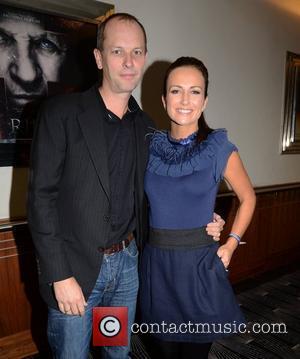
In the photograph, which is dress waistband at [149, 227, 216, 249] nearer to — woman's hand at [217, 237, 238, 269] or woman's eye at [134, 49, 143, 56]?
woman's hand at [217, 237, 238, 269]

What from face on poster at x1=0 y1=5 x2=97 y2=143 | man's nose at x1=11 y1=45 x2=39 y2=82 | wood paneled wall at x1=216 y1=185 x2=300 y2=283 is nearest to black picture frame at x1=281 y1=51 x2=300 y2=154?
wood paneled wall at x1=216 y1=185 x2=300 y2=283

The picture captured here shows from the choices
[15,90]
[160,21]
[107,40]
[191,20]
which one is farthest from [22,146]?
[191,20]

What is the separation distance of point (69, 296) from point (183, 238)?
553 millimetres

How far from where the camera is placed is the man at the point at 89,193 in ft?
4.05

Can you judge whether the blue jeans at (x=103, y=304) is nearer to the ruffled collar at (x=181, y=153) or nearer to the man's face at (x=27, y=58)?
the ruffled collar at (x=181, y=153)

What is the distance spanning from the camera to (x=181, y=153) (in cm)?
155

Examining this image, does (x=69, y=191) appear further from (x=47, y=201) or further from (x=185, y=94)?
(x=185, y=94)

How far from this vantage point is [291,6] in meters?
3.84

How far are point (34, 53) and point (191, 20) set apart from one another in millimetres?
1576

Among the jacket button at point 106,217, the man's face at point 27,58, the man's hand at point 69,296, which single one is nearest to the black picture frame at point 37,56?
the man's face at point 27,58

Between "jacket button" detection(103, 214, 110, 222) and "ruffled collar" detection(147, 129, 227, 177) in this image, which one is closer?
"jacket button" detection(103, 214, 110, 222)

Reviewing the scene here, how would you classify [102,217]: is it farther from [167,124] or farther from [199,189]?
[167,124]

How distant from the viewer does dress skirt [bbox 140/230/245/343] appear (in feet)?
4.83

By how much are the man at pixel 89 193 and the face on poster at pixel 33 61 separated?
2.82 ft
